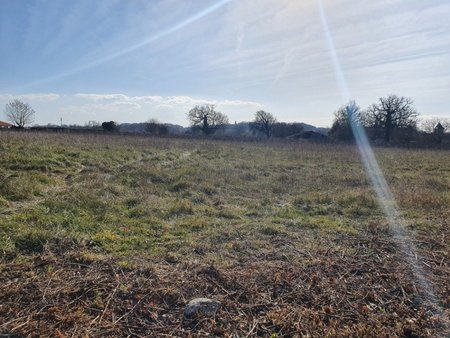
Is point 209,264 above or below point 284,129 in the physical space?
below

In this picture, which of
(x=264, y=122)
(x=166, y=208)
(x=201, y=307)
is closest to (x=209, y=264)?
(x=201, y=307)

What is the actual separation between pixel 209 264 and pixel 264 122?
299ft

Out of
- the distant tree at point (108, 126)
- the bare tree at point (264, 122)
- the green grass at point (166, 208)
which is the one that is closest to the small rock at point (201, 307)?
the green grass at point (166, 208)

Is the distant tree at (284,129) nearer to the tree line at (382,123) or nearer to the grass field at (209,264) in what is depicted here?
the tree line at (382,123)

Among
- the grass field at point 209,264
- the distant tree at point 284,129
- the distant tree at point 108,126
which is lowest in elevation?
the grass field at point 209,264

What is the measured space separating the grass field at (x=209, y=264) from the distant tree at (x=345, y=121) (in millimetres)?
60675

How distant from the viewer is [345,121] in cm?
7256

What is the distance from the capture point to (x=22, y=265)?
4230mm

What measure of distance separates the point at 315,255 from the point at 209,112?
87666mm

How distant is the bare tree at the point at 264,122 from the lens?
93375 millimetres

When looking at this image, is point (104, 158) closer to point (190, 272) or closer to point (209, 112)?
point (190, 272)

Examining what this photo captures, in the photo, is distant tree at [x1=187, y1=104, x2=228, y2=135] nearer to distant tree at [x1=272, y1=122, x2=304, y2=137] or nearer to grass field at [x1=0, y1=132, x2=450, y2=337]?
distant tree at [x1=272, y1=122, x2=304, y2=137]

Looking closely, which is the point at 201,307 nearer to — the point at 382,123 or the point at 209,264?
the point at 209,264

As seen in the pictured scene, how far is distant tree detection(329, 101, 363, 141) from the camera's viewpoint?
66562mm
